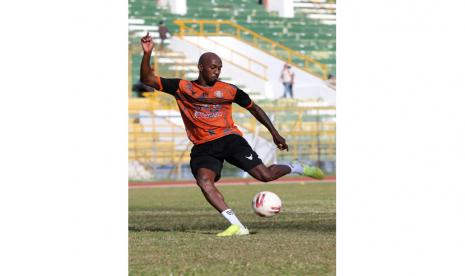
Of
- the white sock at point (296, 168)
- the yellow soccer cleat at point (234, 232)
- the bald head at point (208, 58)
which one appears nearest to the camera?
the yellow soccer cleat at point (234, 232)

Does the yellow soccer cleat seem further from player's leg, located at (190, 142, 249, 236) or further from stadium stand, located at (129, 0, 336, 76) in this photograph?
stadium stand, located at (129, 0, 336, 76)

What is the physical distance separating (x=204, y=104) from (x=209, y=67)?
492 mm

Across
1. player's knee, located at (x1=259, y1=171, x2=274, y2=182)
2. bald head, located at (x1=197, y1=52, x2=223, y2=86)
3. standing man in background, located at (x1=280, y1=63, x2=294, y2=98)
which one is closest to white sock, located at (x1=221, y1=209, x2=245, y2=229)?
player's knee, located at (x1=259, y1=171, x2=274, y2=182)

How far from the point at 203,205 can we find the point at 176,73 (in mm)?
17796

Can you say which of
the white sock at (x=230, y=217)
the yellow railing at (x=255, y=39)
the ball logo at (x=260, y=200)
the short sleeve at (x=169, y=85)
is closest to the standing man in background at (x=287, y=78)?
the yellow railing at (x=255, y=39)

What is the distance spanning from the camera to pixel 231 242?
954 centimetres

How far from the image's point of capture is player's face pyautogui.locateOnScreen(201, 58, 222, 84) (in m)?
10.6

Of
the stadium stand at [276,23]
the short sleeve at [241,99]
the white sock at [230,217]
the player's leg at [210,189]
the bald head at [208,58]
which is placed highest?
the stadium stand at [276,23]

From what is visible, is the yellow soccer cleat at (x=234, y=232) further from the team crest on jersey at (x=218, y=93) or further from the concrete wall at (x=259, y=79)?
the concrete wall at (x=259, y=79)

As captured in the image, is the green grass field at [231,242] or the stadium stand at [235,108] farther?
the stadium stand at [235,108]

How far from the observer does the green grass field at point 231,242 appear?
25.3 feet

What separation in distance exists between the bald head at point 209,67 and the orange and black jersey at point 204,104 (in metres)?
0.16
